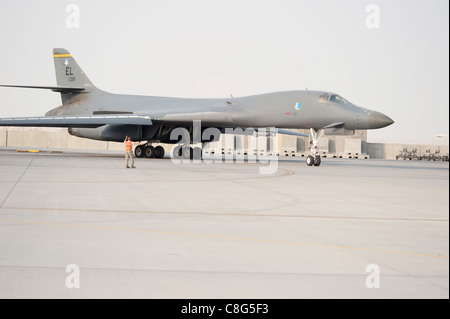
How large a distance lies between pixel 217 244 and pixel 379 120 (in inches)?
707

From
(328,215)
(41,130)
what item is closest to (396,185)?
(328,215)

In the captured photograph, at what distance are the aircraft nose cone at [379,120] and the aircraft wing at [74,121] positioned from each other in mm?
10160

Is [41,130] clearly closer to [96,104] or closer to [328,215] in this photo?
[96,104]

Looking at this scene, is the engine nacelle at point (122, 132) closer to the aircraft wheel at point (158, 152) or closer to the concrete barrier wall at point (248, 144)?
the aircraft wheel at point (158, 152)

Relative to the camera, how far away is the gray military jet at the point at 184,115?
2403 centimetres

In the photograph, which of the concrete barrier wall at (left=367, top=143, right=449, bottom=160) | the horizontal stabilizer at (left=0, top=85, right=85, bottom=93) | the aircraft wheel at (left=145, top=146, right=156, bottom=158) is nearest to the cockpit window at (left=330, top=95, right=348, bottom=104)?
the aircraft wheel at (left=145, top=146, right=156, bottom=158)

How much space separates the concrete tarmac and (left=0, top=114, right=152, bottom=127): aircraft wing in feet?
47.1

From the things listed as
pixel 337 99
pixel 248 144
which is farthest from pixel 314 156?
pixel 248 144

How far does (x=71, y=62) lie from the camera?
33.4 m

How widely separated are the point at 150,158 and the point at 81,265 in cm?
2400

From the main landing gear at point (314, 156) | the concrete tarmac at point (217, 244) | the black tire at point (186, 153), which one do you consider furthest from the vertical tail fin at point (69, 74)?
the concrete tarmac at point (217, 244)

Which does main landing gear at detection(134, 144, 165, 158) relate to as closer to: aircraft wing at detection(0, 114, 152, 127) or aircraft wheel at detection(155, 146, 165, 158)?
aircraft wheel at detection(155, 146, 165, 158)

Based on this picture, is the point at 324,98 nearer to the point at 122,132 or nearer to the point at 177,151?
the point at 177,151

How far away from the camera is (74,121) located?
26484mm
